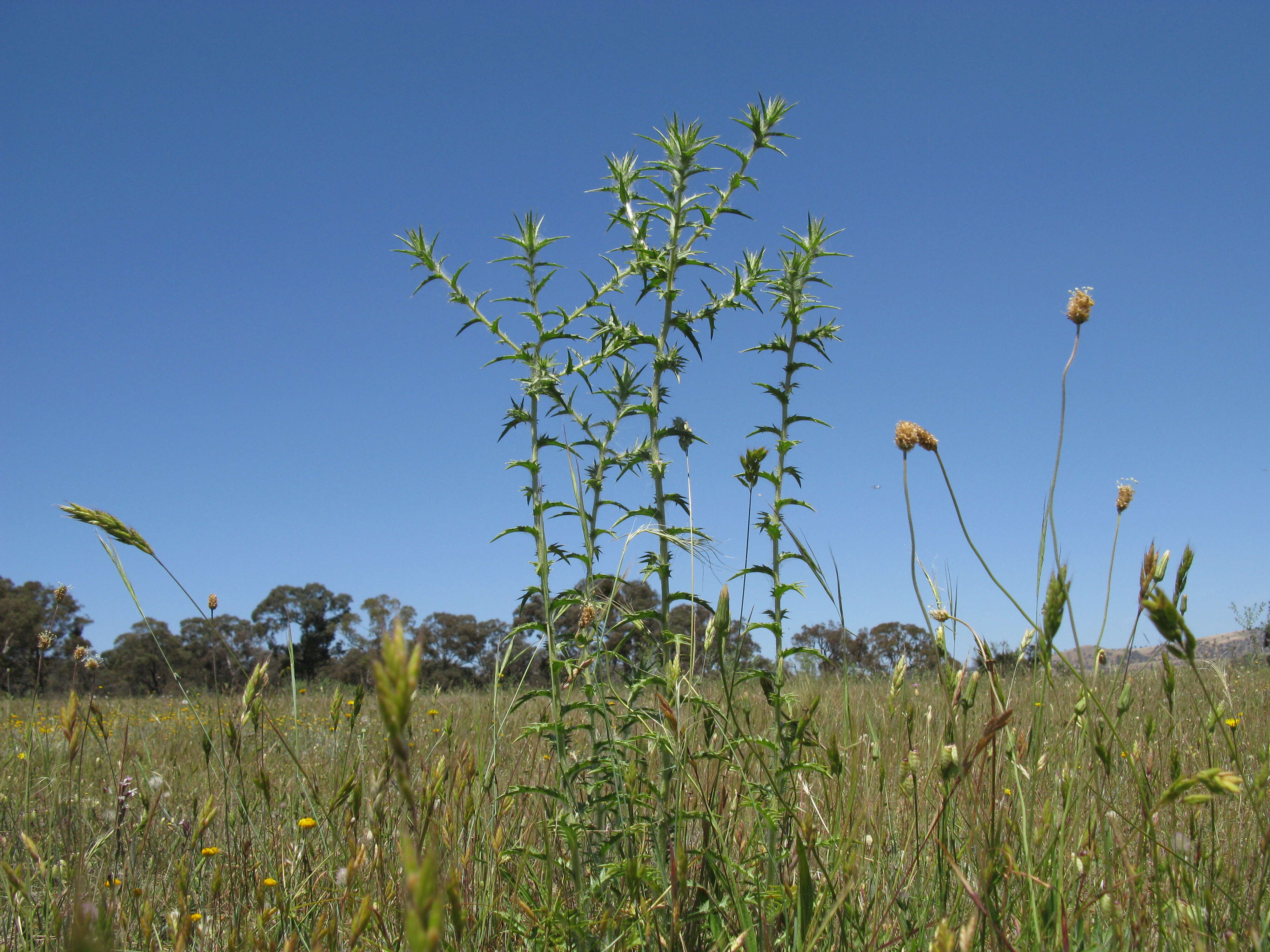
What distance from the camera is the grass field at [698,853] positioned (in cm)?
142

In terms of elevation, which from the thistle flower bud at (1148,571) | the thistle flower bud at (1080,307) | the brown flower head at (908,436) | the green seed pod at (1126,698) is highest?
the thistle flower bud at (1080,307)

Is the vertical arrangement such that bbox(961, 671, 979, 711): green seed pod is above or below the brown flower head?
below

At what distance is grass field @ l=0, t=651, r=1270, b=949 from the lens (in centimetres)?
142

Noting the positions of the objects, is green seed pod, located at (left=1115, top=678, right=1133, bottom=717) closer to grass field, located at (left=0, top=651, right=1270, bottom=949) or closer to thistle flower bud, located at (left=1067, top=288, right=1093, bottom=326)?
grass field, located at (left=0, top=651, right=1270, bottom=949)

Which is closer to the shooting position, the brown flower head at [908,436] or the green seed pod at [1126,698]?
the brown flower head at [908,436]

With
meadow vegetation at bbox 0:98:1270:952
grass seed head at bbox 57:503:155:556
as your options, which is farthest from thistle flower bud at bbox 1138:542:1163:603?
grass seed head at bbox 57:503:155:556

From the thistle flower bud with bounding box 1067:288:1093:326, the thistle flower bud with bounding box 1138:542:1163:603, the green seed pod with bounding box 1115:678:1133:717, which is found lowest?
the green seed pod with bounding box 1115:678:1133:717

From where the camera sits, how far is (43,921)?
6.37 ft

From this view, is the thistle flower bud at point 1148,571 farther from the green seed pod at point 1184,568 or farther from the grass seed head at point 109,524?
the grass seed head at point 109,524

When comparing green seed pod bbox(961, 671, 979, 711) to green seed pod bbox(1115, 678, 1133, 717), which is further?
green seed pod bbox(1115, 678, 1133, 717)

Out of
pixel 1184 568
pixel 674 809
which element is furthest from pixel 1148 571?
pixel 674 809

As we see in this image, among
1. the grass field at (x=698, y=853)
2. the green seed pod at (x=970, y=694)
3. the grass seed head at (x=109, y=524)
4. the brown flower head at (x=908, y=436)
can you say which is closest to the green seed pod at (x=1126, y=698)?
the grass field at (x=698, y=853)

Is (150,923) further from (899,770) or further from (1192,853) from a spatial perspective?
(899,770)

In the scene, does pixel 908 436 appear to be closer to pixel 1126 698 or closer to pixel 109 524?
pixel 1126 698
